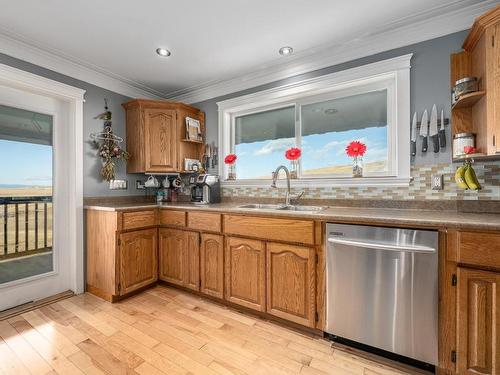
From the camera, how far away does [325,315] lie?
170cm

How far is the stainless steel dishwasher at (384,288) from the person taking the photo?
1.38 metres

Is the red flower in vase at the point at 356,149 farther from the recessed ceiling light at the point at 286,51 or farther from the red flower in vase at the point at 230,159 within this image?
the red flower in vase at the point at 230,159

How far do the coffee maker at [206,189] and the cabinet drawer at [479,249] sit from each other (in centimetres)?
219

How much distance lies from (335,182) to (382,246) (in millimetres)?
885

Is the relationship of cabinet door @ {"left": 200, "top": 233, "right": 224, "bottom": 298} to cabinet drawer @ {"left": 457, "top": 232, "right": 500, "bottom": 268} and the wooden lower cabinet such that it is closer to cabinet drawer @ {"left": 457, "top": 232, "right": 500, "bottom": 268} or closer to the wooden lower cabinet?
the wooden lower cabinet

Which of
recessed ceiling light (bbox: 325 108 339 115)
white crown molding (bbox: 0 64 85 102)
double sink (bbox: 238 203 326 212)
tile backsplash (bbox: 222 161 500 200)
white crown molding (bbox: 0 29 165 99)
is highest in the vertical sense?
white crown molding (bbox: 0 29 165 99)

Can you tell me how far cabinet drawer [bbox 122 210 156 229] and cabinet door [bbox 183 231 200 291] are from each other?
0.44m

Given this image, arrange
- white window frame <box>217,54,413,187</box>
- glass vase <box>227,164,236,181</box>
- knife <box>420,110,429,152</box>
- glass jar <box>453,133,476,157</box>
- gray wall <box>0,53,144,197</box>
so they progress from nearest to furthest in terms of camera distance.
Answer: glass jar <box>453,133,476,157</box>, knife <box>420,110,429,152</box>, white window frame <box>217,54,413,187</box>, gray wall <box>0,53,144,197</box>, glass vase <box>227,164,236,181</box>

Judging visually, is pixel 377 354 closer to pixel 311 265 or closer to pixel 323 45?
pixel 311 265

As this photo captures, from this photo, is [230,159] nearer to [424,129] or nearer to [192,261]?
[192,261]

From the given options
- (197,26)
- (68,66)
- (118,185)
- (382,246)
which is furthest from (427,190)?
(68,66)

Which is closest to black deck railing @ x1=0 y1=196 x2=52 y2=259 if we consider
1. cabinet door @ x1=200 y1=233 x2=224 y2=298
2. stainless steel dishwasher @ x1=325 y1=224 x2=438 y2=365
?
cabinet door @ x1=200 y1=233 x2=224 y2=298

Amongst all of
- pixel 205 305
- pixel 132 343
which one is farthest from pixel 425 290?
pixel 132 343

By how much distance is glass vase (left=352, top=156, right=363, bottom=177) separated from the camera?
2.18 m
